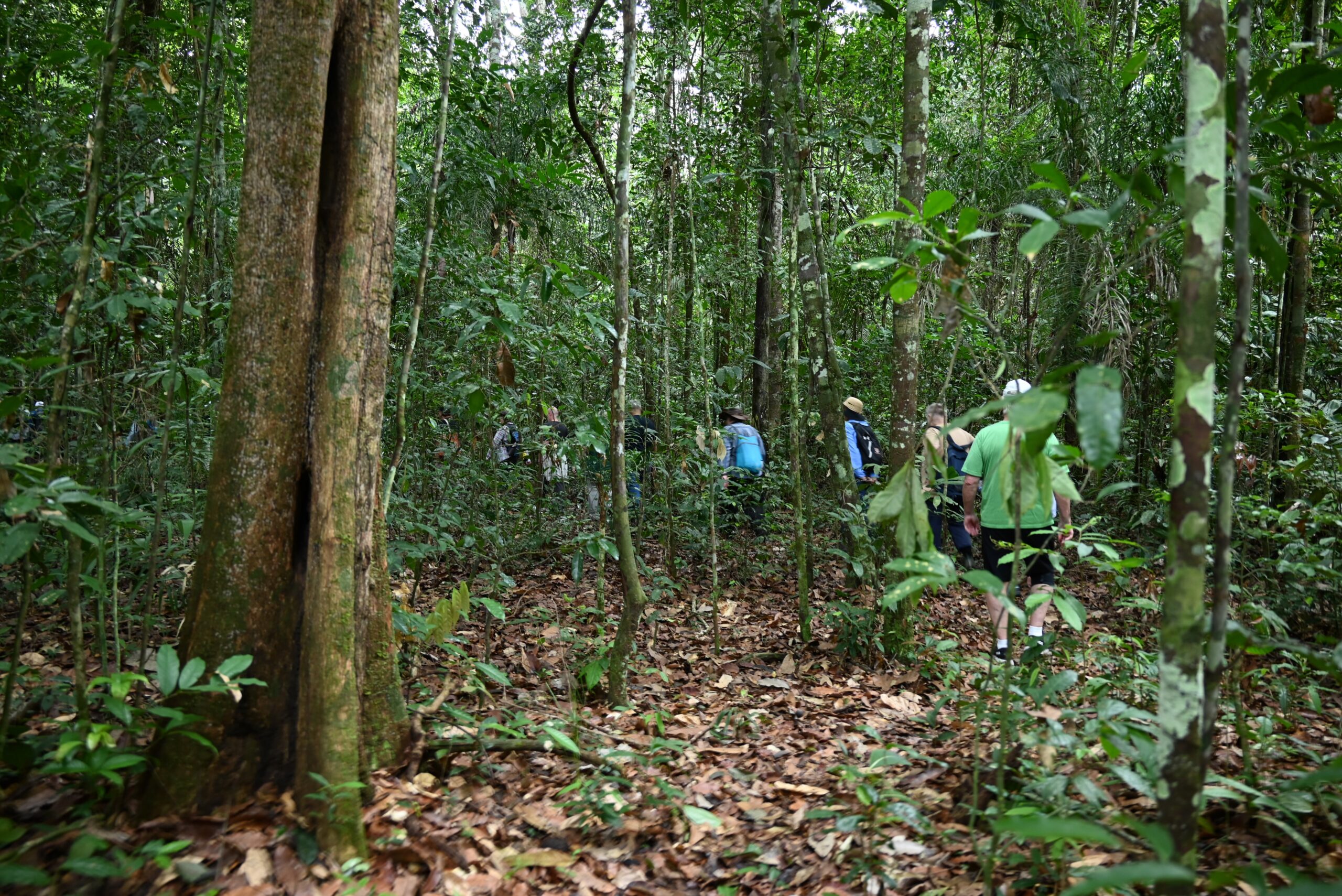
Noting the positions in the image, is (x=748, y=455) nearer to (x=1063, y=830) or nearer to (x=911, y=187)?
(x=911, y=187)

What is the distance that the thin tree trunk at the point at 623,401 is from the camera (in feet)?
13.5

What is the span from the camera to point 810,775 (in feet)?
11.6

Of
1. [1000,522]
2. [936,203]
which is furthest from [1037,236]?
Result: [1000,522]

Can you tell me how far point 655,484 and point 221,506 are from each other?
Result: 576 centimetres

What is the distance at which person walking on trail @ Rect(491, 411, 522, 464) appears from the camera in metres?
6.76

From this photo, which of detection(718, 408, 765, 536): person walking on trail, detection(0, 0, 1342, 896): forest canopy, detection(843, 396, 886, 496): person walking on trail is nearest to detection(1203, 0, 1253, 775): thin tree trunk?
detection(0, 0, 1342, 896): forest canopy

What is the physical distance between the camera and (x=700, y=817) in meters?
2.84

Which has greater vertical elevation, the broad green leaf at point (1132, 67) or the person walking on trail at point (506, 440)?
the broad green leaf at point (1132, 67)

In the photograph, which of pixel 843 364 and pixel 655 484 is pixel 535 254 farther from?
pixel 843 364

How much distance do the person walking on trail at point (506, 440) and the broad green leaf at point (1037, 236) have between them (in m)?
5.14

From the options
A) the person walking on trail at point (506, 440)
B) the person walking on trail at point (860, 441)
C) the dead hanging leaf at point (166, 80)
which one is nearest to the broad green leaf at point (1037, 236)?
the dead hanging leaf at point (166, 80)

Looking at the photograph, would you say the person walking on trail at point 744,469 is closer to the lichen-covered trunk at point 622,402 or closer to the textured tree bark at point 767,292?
the textured tree bark at point 767,292

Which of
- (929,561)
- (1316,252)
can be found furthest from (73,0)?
(1316,252)

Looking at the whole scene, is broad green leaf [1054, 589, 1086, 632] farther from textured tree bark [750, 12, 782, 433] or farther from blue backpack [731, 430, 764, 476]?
textured tree bark [750, 12, 782, 433]
